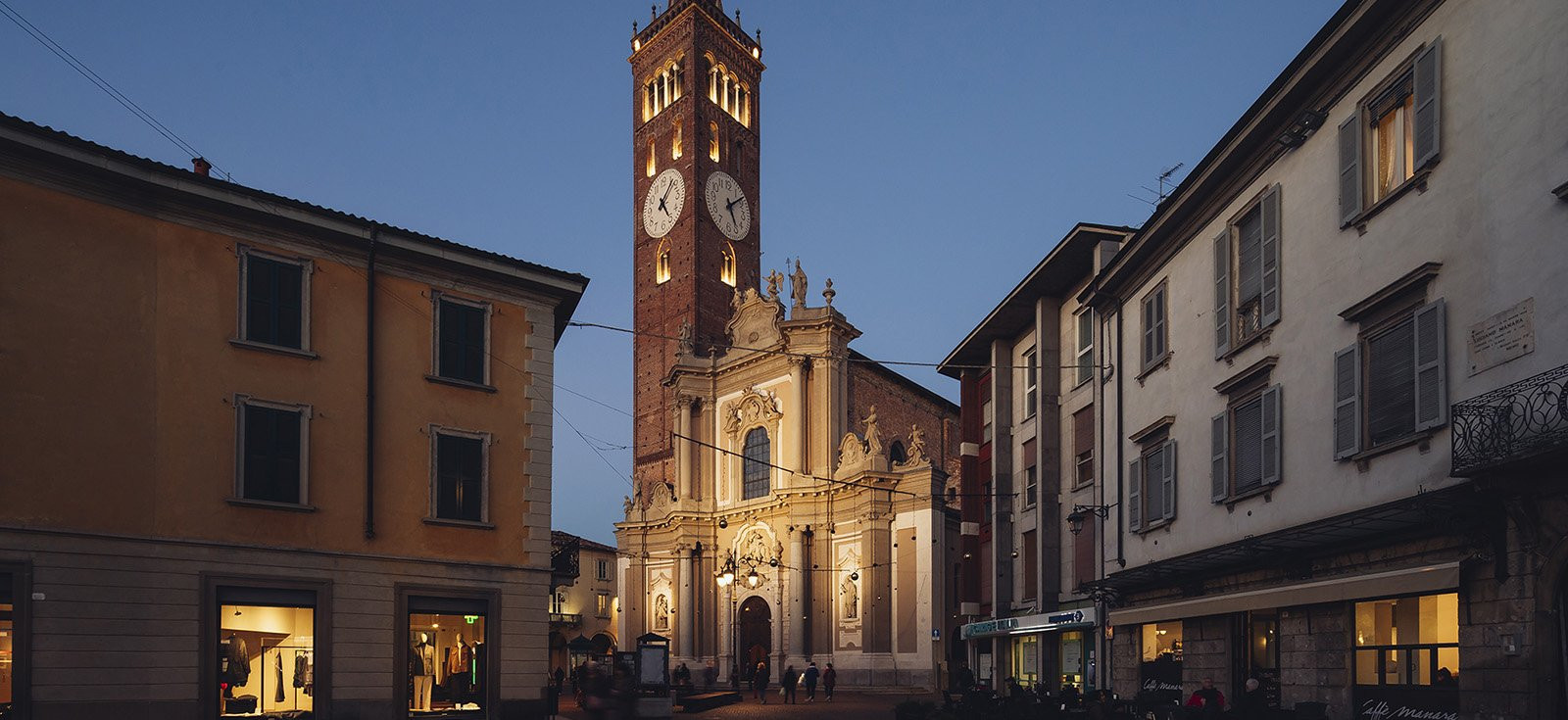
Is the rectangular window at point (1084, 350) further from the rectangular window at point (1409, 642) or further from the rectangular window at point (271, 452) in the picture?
the rectangular window at point (271, 452)

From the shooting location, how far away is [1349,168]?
1523 cm

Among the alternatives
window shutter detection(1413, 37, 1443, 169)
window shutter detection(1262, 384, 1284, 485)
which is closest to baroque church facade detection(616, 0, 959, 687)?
window shutter detection(1262, 384, 1284, 485)

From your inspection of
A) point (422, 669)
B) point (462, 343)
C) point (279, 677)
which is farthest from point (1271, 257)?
point (279, 677)

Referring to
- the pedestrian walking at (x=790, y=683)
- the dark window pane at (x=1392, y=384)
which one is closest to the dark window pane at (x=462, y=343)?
the dark window pane at (x=1392, y=384)

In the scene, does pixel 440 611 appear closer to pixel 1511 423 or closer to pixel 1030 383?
pixel 1030 383

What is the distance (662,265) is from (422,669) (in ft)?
143

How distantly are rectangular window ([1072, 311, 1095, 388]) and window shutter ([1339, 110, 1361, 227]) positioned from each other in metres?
11.7

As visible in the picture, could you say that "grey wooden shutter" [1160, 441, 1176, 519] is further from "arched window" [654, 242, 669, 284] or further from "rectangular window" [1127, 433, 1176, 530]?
"arched window" [654, 242, 669, 284]

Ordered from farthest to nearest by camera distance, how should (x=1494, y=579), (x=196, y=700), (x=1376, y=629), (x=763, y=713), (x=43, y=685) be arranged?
(x=763, y=713) → (x=196, y=700) → (x=43, y=685) → (x=1376, y=629) → (x=1494, y=579)

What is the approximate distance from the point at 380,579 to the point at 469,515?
204 centimetres

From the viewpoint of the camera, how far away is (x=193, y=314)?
19.4m

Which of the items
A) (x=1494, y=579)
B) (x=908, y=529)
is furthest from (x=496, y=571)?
(x=908, y=529)

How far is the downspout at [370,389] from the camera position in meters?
20.9

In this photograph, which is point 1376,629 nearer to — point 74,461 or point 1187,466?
point 1187,466
